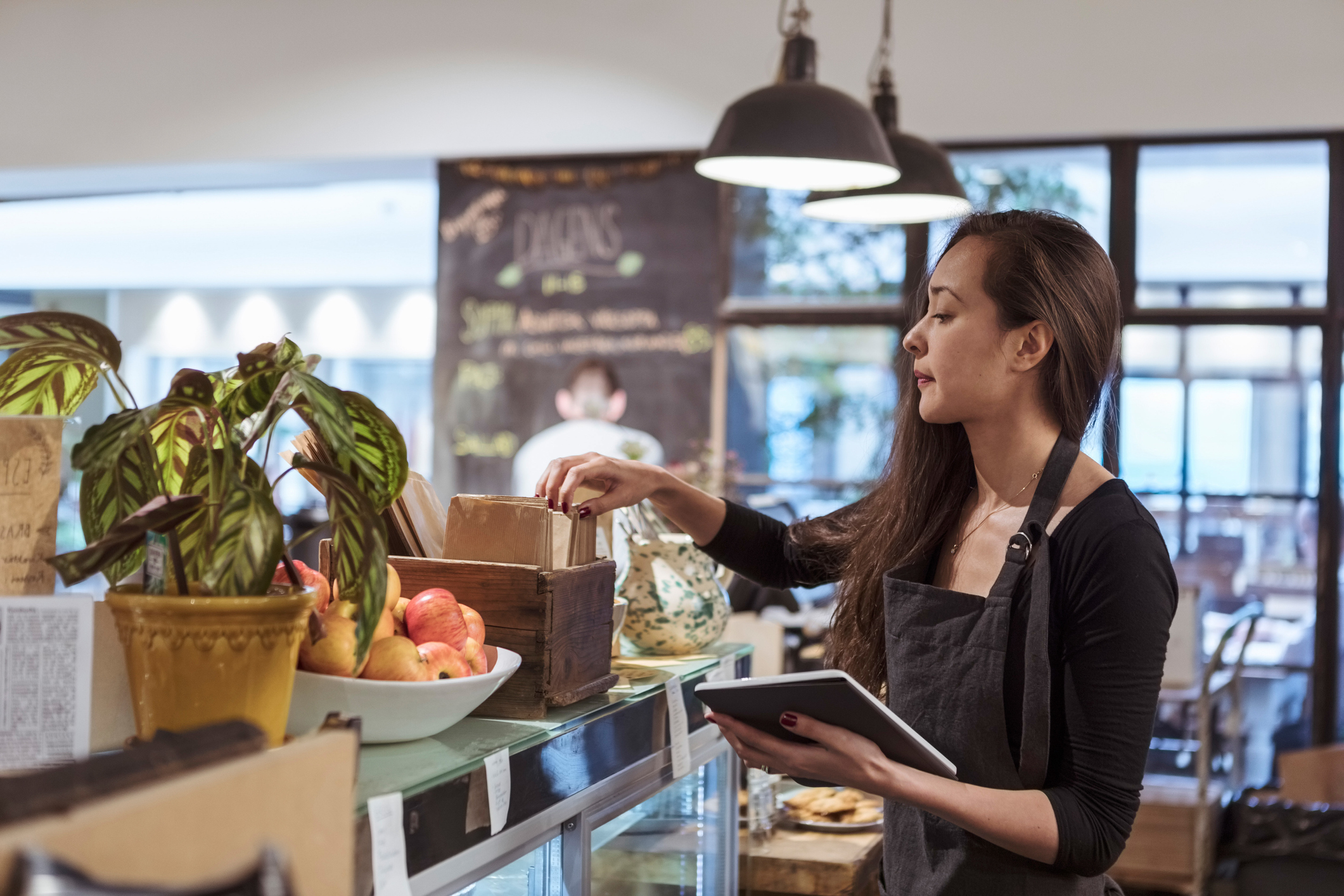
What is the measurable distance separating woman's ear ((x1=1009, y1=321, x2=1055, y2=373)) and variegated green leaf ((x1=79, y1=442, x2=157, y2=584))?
1021 mm

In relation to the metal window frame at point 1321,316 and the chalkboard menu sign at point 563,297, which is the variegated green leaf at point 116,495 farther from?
the chalkboard menu sign at point 563,297

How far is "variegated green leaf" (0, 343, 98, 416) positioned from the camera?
3.57 feet

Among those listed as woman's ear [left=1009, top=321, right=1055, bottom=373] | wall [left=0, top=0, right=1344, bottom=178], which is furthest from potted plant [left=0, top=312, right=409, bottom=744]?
wall [left=0, top=0, right=1344, bottom=178]

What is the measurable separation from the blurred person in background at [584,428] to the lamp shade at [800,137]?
7.30ft

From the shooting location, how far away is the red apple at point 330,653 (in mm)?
1149

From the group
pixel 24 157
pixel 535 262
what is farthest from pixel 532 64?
pixel 24 157

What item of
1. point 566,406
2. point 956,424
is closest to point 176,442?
point 956,424

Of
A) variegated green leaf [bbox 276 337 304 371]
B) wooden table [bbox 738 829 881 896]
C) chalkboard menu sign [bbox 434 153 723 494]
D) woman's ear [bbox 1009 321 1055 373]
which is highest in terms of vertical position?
chalkboard menu sign [bbox 434 153 723 494]

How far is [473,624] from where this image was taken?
51.8 inches

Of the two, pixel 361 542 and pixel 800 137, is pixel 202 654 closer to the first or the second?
pixel 361 542

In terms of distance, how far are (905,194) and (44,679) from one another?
97.8 inches

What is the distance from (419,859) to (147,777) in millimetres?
483

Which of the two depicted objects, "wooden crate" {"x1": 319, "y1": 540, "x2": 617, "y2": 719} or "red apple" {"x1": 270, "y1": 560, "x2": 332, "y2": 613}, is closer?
"red apple" {"x1": 270, "y1": 560, "x2": 332, "y2": 613}

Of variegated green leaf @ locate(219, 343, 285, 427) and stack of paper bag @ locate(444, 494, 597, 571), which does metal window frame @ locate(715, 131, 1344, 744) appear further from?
variegated green leaf @ locate(219, 343, 285, 427)
